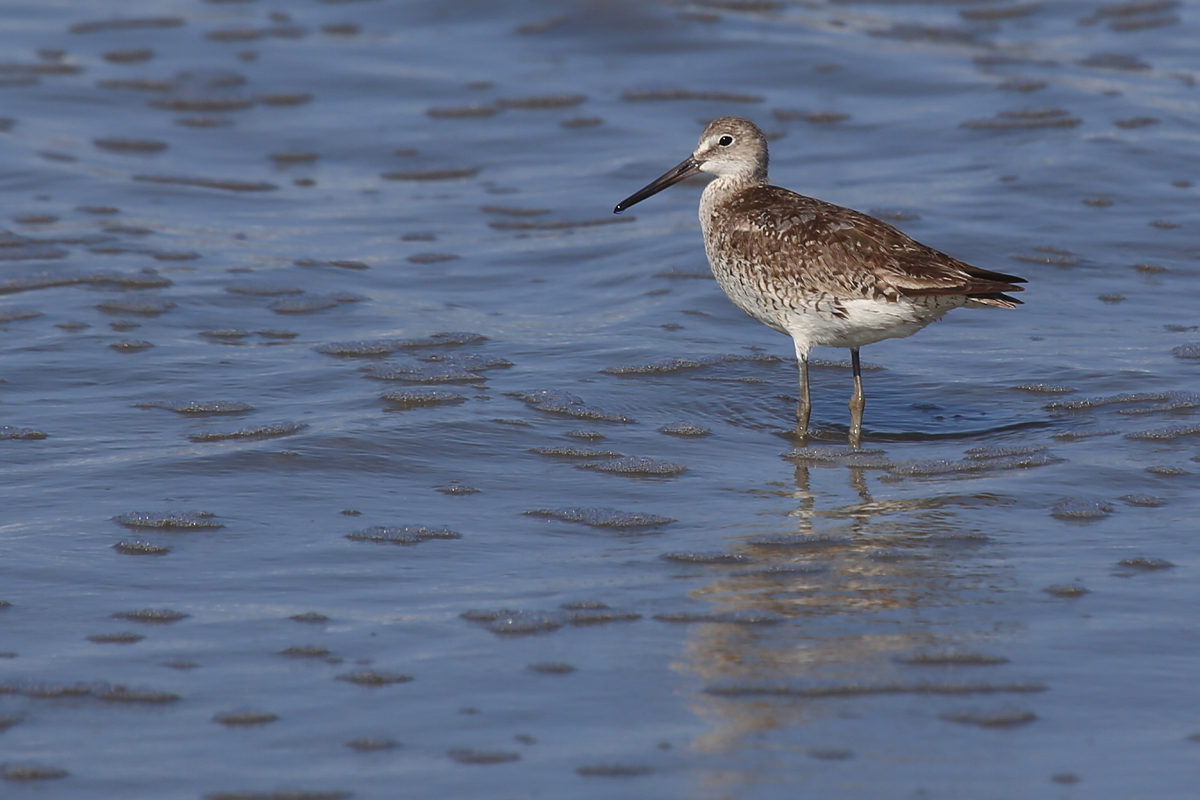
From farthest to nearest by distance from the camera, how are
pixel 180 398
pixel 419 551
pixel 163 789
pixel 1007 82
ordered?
pixel 1007 82 → pixel 180 398 → pixel 419 551 → pixel 163 789

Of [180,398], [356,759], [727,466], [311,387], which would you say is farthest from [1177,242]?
[356,759]

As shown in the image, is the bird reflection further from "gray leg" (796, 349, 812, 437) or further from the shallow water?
"gray leg" (796, 349, 812, 437)

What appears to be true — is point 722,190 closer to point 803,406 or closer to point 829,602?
point 803,406

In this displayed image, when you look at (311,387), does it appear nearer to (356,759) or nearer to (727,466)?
(727,466)

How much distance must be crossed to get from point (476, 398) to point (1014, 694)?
3.78 meters

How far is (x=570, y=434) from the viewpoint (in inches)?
288

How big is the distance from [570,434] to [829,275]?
56.8 inches

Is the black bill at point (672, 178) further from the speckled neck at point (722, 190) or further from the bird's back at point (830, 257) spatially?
the bird's back at point (830, 257)

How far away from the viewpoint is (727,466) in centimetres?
701

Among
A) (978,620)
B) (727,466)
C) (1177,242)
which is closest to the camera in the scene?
(978,620)

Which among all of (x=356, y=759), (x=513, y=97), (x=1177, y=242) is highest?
(x=513, y=97)

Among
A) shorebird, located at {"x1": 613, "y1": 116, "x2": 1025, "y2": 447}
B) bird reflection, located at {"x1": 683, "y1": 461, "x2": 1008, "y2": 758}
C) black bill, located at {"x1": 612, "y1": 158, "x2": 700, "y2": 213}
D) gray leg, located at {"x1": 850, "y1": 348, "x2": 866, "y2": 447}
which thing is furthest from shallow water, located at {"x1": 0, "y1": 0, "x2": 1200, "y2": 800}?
black bill, located at {"x1": 612, "y1": 158, "x2": 700, "y2": 213}

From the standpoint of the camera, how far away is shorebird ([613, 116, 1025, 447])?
7.02 m

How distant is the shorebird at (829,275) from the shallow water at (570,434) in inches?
22.4
